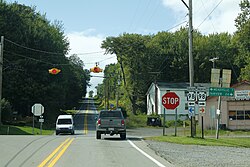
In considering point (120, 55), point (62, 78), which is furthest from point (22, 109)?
point (120, 55)

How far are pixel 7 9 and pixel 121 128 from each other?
42973 mm

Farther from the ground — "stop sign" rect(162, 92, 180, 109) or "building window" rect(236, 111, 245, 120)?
"stop sign" rect(162, 92, 180, 109)

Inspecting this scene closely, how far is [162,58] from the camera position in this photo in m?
87.4

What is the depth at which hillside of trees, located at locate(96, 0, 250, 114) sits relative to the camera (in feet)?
262

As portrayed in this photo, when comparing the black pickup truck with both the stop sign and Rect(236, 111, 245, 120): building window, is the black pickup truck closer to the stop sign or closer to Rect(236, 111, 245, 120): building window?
the stop sign

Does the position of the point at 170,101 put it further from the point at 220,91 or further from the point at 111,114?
the point at 220,91

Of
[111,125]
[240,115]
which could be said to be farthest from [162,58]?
[111,125]

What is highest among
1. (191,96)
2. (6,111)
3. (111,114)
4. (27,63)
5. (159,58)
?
(159,58)

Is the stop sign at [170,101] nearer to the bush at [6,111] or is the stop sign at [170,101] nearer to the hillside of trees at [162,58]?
the bush at [6,111]

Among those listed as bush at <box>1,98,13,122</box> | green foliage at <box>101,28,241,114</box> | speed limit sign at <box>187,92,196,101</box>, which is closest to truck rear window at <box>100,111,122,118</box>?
speed limit sign at <box>187,92,196,101</box>

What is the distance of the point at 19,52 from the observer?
62.9 meters

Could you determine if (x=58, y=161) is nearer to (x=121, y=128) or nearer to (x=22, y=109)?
(x=121, y=128)

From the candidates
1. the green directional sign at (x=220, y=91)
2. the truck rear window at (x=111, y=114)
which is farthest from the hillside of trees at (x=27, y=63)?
the green directional sign at (x=220, y=91)

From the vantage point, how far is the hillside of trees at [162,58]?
262ft
